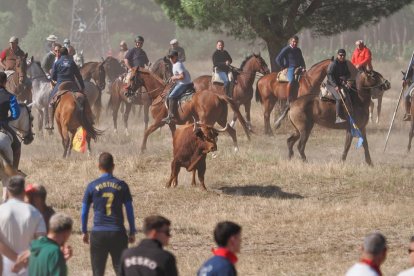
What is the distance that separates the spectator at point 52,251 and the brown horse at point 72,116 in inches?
627

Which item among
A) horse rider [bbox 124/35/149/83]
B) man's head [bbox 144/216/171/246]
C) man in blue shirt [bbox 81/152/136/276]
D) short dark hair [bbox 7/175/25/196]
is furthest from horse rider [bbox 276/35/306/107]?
man's head [bbox 144/216/171/246]

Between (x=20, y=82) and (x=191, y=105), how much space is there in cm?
681

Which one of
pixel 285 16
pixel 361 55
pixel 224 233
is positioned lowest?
pixel 224 233

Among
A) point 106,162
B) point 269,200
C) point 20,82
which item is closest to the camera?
point 106,162

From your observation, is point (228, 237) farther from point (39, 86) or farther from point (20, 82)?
point (39, 86)

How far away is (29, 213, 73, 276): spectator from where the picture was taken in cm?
1001

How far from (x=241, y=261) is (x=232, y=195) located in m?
5.65

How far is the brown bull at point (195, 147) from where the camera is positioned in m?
21.3

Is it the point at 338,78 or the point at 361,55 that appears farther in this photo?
the point at 361,55

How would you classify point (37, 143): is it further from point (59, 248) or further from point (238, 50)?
point (238, 50)

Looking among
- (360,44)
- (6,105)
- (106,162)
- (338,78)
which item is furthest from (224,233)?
(360,44)

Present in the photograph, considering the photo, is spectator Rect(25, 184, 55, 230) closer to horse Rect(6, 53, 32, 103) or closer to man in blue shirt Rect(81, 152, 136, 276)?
man in blue shirt Rect(81, 152, 136, 276)

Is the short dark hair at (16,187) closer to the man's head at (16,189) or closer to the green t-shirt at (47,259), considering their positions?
the man's head at (16,189)

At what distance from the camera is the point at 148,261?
9547mm
